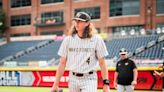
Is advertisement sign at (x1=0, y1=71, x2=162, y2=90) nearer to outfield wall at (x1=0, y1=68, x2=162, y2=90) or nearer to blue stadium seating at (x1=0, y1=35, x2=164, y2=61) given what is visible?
outfield wall at (x1=0, y1=68, x2=162, y2=90)

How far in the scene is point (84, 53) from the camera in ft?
21.7

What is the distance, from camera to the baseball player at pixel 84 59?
21.5 ft

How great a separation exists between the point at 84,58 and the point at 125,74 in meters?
5.53

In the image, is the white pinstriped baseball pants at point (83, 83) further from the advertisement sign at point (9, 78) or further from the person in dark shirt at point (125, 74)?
the advertisement sign at point (9, 78)

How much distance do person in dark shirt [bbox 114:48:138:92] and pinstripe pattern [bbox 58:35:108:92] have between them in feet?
17.0

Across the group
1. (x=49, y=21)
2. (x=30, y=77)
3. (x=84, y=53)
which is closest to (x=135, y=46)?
(x=49, y=21)

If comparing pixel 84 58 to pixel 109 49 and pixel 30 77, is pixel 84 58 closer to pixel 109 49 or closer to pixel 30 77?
pixel 30 77

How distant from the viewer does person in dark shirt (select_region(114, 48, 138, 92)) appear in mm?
11758

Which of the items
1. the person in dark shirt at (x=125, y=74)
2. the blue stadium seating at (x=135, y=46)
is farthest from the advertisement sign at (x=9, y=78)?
the person in dark shirt at (x=125, y=74)

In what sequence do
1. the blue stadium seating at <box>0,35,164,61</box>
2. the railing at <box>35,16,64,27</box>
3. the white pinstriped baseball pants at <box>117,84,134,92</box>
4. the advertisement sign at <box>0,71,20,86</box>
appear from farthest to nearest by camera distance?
the railing at <box>35,16,64,27</box>
the blue stadium seating at <box>0,35,164,61</box>
the advertisement sign at <box>0,71,20,86</box>
the white pinstriped baseball pants at <box>117,84,134,92</box>

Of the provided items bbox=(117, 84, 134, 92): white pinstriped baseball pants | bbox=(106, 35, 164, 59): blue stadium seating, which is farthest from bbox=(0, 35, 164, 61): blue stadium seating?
bbox=(117, 84, 134, 92): white pinstriped baseball pants

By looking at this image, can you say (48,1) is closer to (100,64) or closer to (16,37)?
(16,37)

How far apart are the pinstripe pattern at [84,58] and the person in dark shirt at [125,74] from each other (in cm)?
518

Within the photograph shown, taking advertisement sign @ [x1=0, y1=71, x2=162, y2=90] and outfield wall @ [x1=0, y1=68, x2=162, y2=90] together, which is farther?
outfield wall @ [x1=0, y1=68, x2=162, y2=90]
